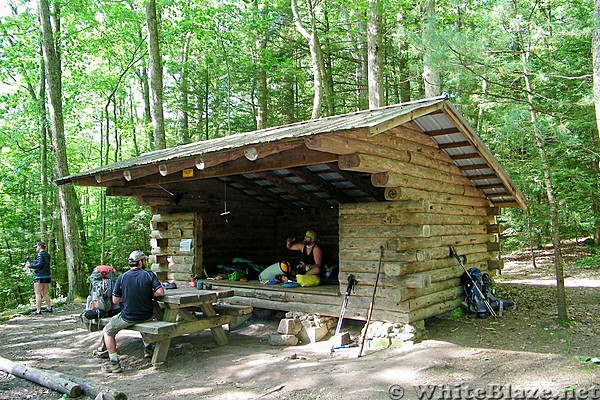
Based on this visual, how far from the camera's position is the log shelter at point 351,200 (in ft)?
21.1

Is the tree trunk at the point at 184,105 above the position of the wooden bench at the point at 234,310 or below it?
above

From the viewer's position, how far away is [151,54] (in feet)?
44.2

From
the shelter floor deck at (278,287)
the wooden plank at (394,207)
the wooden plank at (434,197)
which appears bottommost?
the shelter floor deck at (278,287)

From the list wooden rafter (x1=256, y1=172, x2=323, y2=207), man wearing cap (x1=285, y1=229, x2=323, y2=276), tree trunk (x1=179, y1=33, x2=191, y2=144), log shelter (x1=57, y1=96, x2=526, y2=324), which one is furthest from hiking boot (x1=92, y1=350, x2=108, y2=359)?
tree trunk (x1=179, y1=33, x2=191, y2=144)

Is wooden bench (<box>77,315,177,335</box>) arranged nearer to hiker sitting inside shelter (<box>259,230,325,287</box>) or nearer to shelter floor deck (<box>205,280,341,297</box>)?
shelter floor deck (<box>205,280,341,297</box>)

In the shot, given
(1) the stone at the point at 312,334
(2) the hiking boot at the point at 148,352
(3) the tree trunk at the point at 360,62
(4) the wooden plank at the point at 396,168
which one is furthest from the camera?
(3) the tree trunk at the point at 360,62

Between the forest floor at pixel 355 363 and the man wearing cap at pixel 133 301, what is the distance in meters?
0.38

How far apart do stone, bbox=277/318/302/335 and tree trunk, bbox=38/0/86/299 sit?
7562 millimetres

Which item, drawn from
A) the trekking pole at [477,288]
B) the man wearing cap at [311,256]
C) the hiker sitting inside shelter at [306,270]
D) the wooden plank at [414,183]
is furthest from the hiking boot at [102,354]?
the trekking pole at [477,288]

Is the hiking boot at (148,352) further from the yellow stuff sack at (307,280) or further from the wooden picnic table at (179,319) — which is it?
the yellow stuff sack at (307,280)

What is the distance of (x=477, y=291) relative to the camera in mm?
8281

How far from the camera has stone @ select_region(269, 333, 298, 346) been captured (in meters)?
7.23

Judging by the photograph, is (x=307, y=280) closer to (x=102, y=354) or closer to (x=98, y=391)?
(x=102, y=354)

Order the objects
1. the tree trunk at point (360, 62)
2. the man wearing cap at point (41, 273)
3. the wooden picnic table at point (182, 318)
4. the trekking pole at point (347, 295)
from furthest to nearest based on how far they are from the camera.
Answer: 1. the tree trunk at point (360, 62)
2. the man wearing cap at point (41, 273)
3. the trekking pole at point (347, 295)
4. the wooden picnic table at point (182, 318)
